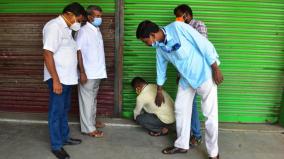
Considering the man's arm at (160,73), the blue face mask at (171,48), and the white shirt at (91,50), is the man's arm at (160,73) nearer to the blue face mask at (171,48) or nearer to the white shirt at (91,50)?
the blue face mask at (171,48)

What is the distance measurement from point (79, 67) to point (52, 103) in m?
0.59

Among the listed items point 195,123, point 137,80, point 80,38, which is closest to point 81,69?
point 80,38

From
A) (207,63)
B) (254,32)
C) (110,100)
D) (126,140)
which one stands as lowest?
(126,140)

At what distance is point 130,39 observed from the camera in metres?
4.81

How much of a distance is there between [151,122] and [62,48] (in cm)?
160

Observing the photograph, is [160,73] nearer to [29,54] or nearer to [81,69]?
[81,69]

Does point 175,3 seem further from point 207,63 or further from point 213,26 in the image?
point 207,63

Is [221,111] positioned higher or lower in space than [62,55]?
lower

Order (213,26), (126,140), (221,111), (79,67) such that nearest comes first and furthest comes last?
(79,67) → (126,140) → (213,26) → (221,111)

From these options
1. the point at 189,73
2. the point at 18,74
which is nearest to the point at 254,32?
the point at 189,73

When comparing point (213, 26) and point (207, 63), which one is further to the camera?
point (213, 26)

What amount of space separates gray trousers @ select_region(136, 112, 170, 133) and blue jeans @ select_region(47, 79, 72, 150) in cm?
106

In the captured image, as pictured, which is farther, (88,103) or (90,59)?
(88,103)

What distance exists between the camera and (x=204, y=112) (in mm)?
3799
